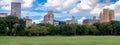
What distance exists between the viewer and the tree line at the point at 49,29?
266ft

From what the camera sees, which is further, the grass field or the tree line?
the tree line

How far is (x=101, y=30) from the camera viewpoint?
90.5m

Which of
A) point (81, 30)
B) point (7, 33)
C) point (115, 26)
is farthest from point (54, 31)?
point (115, 26)

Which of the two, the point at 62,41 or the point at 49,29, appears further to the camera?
the point at 49,29

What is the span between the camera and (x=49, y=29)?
286ft

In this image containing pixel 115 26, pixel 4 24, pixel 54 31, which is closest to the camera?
pixel 4 24

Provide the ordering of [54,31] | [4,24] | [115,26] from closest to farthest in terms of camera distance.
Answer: [4,24], [54,31], [115,26]

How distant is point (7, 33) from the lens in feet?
268

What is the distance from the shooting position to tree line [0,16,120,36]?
266 ft

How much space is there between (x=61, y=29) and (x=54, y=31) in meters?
2.25

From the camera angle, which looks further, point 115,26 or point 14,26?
point 115,26

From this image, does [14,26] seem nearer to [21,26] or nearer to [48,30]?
[21,26]

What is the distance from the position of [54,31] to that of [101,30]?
48.9 ft

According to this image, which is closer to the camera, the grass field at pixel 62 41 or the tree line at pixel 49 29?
the grass field at pixel 62 41
